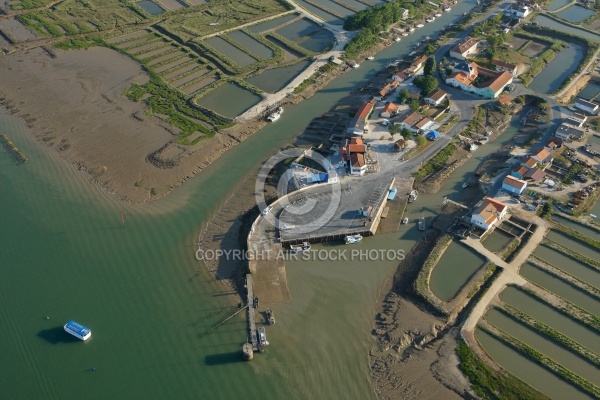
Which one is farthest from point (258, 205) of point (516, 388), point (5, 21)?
point (5, 21)

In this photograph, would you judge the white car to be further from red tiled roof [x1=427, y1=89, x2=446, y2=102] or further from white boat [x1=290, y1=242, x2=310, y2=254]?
red tiled roof [x1=427, y1=89, x2=446, y2=102]

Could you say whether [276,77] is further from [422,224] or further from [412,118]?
[422,224]

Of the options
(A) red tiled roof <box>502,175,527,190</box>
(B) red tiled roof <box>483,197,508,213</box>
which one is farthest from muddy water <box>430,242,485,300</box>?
(A) red tiled roof <box>502,175,527,190</box>

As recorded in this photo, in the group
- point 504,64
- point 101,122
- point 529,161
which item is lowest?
point 101,122

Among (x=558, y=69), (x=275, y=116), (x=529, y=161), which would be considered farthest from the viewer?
(x=558, y=69)

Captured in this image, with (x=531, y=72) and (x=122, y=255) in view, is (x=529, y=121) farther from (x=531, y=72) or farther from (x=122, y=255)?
(x=122, y=255)

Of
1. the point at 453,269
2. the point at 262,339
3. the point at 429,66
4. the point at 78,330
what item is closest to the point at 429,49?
the point at 429,66
